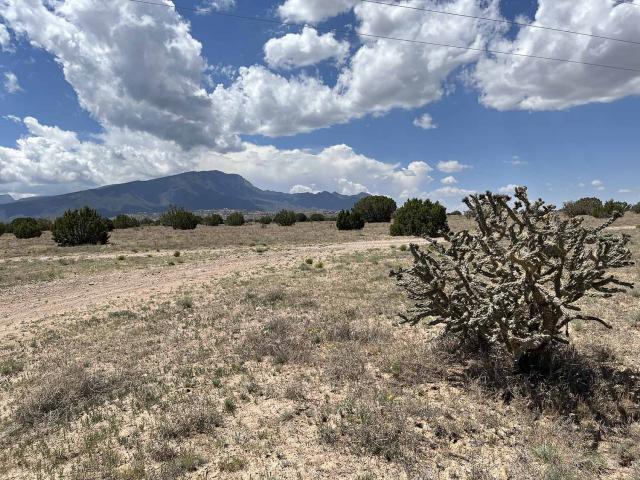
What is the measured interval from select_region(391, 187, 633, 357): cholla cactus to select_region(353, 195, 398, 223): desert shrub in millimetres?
54616

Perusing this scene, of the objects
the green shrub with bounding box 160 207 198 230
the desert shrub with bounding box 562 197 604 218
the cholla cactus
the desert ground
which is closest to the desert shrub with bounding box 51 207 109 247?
the green shrub with bounding box 160 207 198 230

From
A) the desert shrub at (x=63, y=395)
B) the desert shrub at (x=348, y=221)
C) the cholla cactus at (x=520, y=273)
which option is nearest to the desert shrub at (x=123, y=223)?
the desert shrub at (x=348, y=221)

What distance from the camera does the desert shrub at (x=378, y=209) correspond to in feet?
201

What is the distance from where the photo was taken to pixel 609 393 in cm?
597

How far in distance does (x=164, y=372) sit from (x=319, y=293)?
21.9 ft

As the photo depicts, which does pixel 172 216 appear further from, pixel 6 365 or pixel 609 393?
pixel 609 393

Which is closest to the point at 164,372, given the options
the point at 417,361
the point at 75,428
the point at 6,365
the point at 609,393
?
the point at 75,428

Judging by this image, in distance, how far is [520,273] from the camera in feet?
21.0

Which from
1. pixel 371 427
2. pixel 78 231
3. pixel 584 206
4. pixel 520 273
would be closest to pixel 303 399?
pixel 371 427

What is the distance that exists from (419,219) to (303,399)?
31947mm

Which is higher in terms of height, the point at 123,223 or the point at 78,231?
the point at 123,223

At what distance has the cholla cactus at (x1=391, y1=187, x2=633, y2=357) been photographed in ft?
18.9

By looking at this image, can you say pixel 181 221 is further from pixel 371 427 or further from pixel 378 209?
pixel 371 427

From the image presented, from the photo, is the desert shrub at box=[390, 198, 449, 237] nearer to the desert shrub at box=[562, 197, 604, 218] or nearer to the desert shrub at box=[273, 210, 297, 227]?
the desert shrub at box=[273, 210, 297, 227]
